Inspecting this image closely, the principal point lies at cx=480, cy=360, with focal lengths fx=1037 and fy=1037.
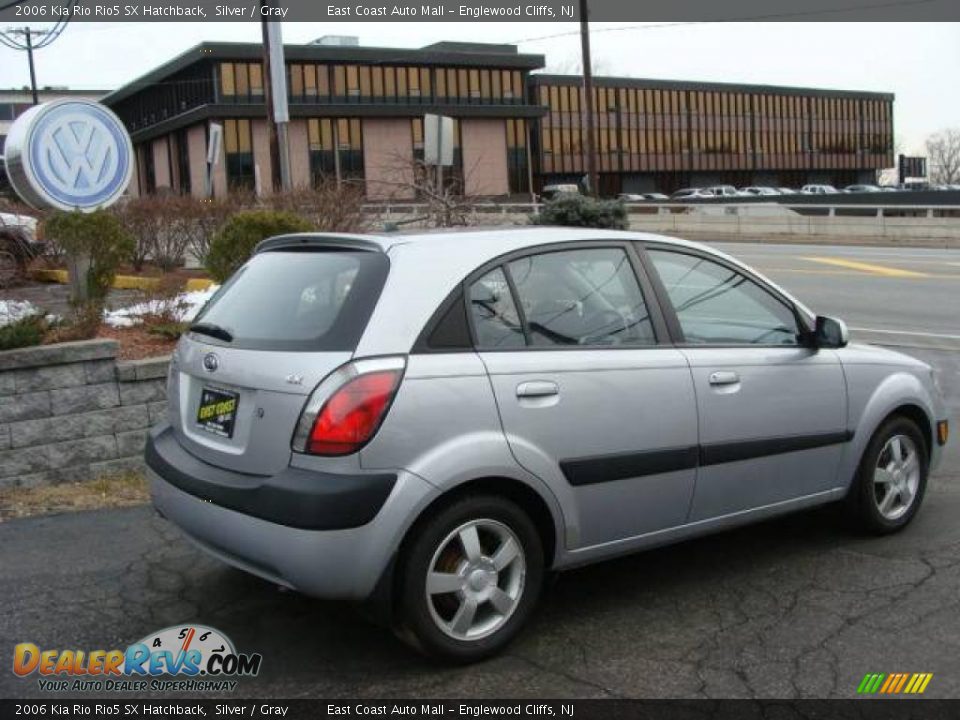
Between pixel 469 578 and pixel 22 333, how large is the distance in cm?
408

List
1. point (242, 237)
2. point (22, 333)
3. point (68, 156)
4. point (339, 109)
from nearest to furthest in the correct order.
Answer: point (22, 333) < point (68, 156) < point (242, 237) < point (339, 109)

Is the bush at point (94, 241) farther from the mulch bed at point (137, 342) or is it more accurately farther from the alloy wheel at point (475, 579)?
the alloy wheel at point (475, 579)

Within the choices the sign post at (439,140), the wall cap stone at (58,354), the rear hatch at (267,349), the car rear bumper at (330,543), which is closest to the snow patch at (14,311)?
the wall cap stone at (58,354)

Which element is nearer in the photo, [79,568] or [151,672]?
[151,672]

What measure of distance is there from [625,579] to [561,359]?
4.25ft

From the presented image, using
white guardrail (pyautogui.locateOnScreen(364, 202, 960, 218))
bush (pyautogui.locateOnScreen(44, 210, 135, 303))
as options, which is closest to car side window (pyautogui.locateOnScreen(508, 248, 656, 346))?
bush (pyautogui.locateOnScreen(44, 210, 135, 303))

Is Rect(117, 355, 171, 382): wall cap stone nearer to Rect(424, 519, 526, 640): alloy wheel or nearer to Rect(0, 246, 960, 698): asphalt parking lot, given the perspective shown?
Rect(0, 246, 960, 698): asphalt parking lot

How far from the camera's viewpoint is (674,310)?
15.2 ft
